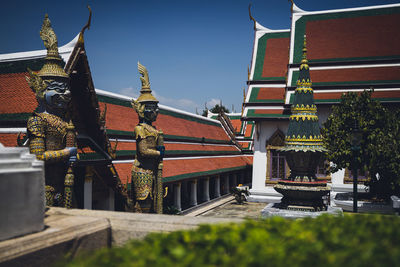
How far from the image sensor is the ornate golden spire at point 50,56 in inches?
258

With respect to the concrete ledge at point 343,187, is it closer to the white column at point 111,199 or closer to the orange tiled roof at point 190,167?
the orange tiled roof at point 190,167

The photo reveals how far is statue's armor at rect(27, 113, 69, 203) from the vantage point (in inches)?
245

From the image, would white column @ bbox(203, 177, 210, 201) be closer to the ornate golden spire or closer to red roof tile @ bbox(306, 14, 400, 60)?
red roof tile @ bbox(306, 14, 400, 60)

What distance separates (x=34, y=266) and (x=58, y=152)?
3.45 metres

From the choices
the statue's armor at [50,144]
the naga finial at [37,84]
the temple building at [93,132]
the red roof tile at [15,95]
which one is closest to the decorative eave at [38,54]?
the temple building at [93,132]

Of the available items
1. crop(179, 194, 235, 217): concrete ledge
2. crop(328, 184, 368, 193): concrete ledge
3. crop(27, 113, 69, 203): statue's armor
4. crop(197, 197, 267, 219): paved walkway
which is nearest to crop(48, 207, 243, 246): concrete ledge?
crop(27, 113, 69, 203): statue's armor

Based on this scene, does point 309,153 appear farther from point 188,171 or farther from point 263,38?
point 263,38

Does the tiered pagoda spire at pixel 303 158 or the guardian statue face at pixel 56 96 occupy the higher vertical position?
the guardian statue face at pixel 56 96

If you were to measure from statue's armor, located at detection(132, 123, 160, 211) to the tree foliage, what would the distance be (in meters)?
7.04

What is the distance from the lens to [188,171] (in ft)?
54.3

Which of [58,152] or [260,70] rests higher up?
[260,70]

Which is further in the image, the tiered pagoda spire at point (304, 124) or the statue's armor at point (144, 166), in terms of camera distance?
the tiered pagoda spire at point (304, 124)

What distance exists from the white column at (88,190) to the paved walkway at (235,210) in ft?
26.6

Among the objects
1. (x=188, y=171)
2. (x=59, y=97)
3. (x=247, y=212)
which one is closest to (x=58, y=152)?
(x=59, y=97)
